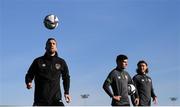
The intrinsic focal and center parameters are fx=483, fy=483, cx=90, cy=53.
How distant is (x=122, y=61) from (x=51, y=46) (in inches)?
129

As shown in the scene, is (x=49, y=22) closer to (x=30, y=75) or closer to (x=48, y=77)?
(x=30, y=75)

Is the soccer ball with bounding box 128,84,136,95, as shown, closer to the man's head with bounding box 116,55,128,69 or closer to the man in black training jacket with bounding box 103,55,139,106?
the man in black training jacket with bounding box 103,55,139,106

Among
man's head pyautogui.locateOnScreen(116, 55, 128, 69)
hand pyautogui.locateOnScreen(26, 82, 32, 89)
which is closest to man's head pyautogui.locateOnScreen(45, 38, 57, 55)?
hand pyautogui.locateOnScreen(26, 82, 32, 89)

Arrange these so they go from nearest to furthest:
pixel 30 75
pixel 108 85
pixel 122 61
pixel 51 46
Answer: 1. pixel 51 46
2. pixel 30 75
3. pixel 108 85
4. pixel 122 61

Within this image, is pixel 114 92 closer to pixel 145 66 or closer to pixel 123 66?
pixel 123 66

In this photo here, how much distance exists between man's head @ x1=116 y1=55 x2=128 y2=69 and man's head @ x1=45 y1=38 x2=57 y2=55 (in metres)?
3.02

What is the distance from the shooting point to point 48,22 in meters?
17.5

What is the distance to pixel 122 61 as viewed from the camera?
15.7 metres

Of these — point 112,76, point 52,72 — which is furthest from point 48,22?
point 52,72

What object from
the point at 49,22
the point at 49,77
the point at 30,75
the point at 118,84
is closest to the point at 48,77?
the point at 49,77

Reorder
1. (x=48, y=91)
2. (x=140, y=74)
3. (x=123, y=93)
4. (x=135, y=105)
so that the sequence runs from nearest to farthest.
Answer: (x=48, y=91), (x=123, y=93), (x=135, y=105), (x=140, y=74)

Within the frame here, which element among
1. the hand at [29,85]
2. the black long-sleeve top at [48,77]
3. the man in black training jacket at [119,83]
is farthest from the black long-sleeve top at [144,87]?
the hand at [29,85]

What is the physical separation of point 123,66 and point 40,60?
11.2ft

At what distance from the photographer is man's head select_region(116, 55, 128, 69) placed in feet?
51.1
